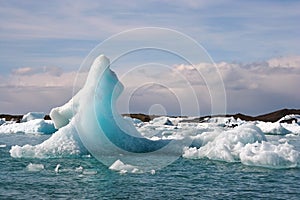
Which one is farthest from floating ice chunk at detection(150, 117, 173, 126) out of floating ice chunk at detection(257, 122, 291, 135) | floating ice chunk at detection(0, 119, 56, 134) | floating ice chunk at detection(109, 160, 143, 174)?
floating ice chunk at detection(109, 160, 143, 174)

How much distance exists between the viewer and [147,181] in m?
15.4

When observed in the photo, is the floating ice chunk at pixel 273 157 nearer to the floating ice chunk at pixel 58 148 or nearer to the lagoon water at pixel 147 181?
the lagoon water at pixel 147 181

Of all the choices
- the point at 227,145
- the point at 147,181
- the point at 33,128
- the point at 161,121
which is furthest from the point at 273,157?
the point at 161,121

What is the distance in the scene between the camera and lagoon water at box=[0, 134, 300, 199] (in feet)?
43.3

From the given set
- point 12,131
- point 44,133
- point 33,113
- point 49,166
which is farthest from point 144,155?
point 33,113

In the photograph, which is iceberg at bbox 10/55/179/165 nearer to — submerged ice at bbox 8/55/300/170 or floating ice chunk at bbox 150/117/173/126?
submerged ice at bbox 8/55/300/170

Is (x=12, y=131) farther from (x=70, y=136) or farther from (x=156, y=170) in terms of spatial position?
(x=156, y=170)

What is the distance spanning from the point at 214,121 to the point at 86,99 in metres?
50.2

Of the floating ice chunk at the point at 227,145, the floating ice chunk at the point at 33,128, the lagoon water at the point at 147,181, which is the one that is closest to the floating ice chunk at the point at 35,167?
the lagoon water at the point at 147,181

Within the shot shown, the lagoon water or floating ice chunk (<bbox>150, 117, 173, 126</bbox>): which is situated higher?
floating ice chunk (<bbox>150, 117, 173, 126</bbox>)

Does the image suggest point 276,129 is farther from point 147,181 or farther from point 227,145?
point 147,181

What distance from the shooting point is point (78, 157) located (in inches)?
838

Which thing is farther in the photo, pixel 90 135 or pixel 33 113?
pixel 33 113

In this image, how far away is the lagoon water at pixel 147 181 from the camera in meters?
13.2
